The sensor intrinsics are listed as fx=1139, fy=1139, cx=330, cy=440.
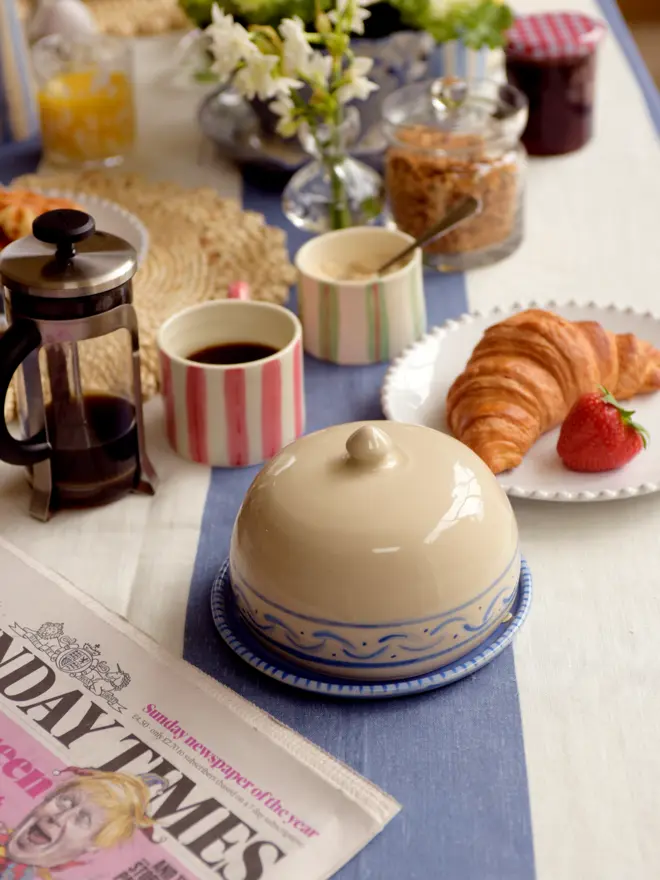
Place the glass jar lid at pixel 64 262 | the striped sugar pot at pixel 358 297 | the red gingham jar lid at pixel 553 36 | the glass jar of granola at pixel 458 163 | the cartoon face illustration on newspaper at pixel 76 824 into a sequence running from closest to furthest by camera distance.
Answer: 1. the cartoon face illustration on newspaper at pixel 76 824
2. the glass jar lid at pixel 64 262
3. the striped sugar pot at pixel 358 297
4. the glass jar of granola at pixel 458 163
5. the red gingham jar lid at pixel 553 36

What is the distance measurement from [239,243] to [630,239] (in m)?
0.46

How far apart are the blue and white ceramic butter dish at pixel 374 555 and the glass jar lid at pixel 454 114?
58 centimetres

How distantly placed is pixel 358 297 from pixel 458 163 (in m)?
0.23

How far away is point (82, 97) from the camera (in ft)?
4.99

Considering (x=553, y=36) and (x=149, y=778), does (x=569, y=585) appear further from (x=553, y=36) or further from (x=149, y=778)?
(x=553, y=36)

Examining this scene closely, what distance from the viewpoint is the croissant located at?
0.93 m

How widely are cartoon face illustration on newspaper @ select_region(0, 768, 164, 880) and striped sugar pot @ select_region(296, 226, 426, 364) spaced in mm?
537

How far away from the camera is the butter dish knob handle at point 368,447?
73 centimetres

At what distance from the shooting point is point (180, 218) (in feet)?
4.36

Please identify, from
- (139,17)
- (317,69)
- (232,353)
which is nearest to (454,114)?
(317,69)

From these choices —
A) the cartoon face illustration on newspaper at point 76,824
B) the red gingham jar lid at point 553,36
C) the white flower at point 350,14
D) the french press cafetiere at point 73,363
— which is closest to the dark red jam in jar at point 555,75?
the red gingham jar lid at point 553,36

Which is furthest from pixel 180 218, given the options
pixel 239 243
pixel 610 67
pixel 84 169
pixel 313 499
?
pixel 610 67

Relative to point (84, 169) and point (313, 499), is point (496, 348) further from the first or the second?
point (84, 169)

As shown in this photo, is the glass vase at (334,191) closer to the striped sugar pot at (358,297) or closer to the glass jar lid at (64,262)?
the striped sugar pot at (358,297)
